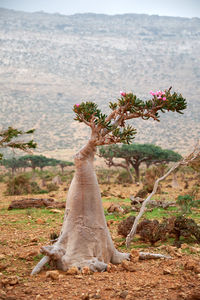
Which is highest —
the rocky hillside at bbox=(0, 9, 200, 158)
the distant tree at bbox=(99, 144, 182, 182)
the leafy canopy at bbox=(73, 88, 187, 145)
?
the rocky hillside at bbox=(0, 9, 200, 158)

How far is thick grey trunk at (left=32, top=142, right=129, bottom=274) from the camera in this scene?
5.29m

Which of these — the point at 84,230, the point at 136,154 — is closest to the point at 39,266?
the point at 84,230

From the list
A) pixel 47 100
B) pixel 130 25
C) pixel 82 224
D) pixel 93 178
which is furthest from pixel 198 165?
pixel 130 25

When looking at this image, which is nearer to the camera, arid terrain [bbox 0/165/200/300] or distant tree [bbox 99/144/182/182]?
arid terrain [bbox 0/165/200/300]

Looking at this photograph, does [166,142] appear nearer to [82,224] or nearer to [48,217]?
[48,217]

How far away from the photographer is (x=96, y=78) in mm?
83812

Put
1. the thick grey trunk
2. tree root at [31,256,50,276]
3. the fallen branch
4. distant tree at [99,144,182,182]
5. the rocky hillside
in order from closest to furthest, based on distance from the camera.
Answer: tree root at [31,256,50,276] → the thick grey trunk → the fallen branch → distant tree at [99,144,182,182] → the rocky hillside

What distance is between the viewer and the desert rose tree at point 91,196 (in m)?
5.31

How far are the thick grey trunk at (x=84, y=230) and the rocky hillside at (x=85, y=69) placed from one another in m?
28.1

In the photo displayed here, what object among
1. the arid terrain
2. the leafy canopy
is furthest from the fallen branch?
the leafy canopy

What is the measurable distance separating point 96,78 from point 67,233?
80.7m

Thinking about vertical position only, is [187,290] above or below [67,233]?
below

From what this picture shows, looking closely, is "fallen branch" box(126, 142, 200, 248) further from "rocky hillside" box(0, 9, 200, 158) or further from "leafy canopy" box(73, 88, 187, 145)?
"rocky hillside" box(0, 9, 200, 158)

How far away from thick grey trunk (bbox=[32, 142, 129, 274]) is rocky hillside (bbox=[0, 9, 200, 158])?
28.1 m
